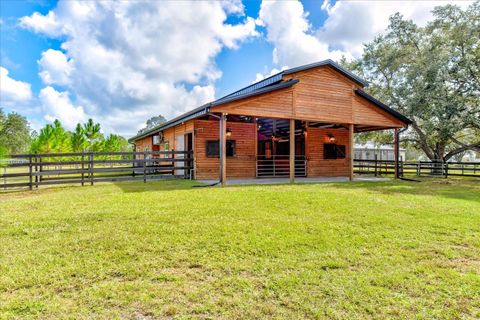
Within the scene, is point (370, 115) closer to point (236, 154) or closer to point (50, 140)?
point (236, 154)

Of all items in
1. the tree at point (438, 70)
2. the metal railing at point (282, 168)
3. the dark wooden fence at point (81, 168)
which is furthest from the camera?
the tree at point (438, 70)

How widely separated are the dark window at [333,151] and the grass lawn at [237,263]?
29.3ft

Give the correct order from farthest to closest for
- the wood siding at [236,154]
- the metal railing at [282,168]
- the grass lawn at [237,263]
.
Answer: the metal railing at [282,168]
the wood siding at [236,154]
the grass lawn at [237,263]

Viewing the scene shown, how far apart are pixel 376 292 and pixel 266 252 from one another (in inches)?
46.2

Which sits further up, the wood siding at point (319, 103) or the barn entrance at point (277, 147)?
the wood siding at point (319, 103)

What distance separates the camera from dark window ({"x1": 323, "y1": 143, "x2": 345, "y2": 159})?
13.8m

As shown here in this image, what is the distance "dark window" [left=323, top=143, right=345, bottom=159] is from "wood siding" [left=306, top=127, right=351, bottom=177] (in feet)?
0.61

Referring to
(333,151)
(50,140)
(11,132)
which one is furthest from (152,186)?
(11,132)

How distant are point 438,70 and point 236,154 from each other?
12533 mm

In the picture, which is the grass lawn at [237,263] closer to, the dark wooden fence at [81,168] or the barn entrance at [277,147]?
the dark wooden fence at [81,168]

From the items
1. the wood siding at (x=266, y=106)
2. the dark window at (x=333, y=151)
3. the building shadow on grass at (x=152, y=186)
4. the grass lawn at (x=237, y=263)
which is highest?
the wood siding at (x=266, y=106)

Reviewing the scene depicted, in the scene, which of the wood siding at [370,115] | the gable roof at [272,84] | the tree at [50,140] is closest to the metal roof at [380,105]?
the wood siding at [370,115]

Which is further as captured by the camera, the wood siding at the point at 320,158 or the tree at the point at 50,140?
the tree at the point at 50,140

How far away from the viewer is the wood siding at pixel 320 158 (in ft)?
44.0
